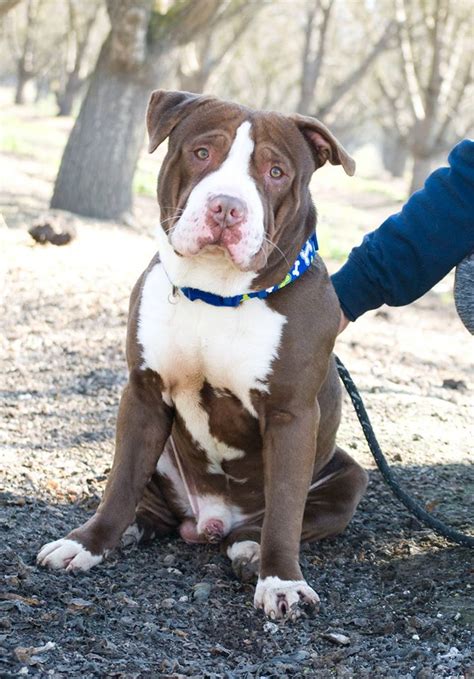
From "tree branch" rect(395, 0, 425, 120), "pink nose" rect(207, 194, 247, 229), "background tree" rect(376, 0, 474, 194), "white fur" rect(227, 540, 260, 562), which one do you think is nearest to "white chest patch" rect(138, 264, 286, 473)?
"pink nose" rect(207, 194, 247, 229)

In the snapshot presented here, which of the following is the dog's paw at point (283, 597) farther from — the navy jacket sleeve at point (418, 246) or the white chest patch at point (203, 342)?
the navy jacket sleeve at point (418, 246)

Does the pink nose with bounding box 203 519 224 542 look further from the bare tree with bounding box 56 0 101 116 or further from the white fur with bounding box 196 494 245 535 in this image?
the bare tree with bounding box 56 0 101 116

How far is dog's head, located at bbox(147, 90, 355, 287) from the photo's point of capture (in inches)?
133

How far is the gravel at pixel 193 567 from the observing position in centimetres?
311

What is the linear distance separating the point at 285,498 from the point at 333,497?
766 millimetres

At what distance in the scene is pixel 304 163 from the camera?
376cm

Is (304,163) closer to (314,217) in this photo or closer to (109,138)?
(314,217)

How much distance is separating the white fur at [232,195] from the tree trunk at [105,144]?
8.43 m

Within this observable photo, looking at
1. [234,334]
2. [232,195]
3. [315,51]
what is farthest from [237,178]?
[315,51]

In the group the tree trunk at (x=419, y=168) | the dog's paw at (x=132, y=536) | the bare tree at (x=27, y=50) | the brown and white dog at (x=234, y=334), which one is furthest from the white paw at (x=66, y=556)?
the bare tree at (x=27, y=50)

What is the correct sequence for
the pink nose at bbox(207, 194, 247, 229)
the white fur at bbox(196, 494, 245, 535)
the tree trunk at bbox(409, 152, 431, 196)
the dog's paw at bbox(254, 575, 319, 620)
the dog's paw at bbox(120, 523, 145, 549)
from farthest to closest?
the tree trunk at bbox(409, 152, 431, 196) < the white fur at bbox(196, 494, 245, 535) < the dog's paw at bbox(120, 523, 145, 549) < the dog's paw at bbox(254, 575, 319, 620) < the pink nose at bbox(207, 194, 247, 229)

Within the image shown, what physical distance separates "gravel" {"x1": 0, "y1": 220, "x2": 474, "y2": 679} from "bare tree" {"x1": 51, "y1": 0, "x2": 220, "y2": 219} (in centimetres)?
448

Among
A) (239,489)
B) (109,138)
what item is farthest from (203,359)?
(109,138)

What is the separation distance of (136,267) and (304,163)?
6.05 meters
